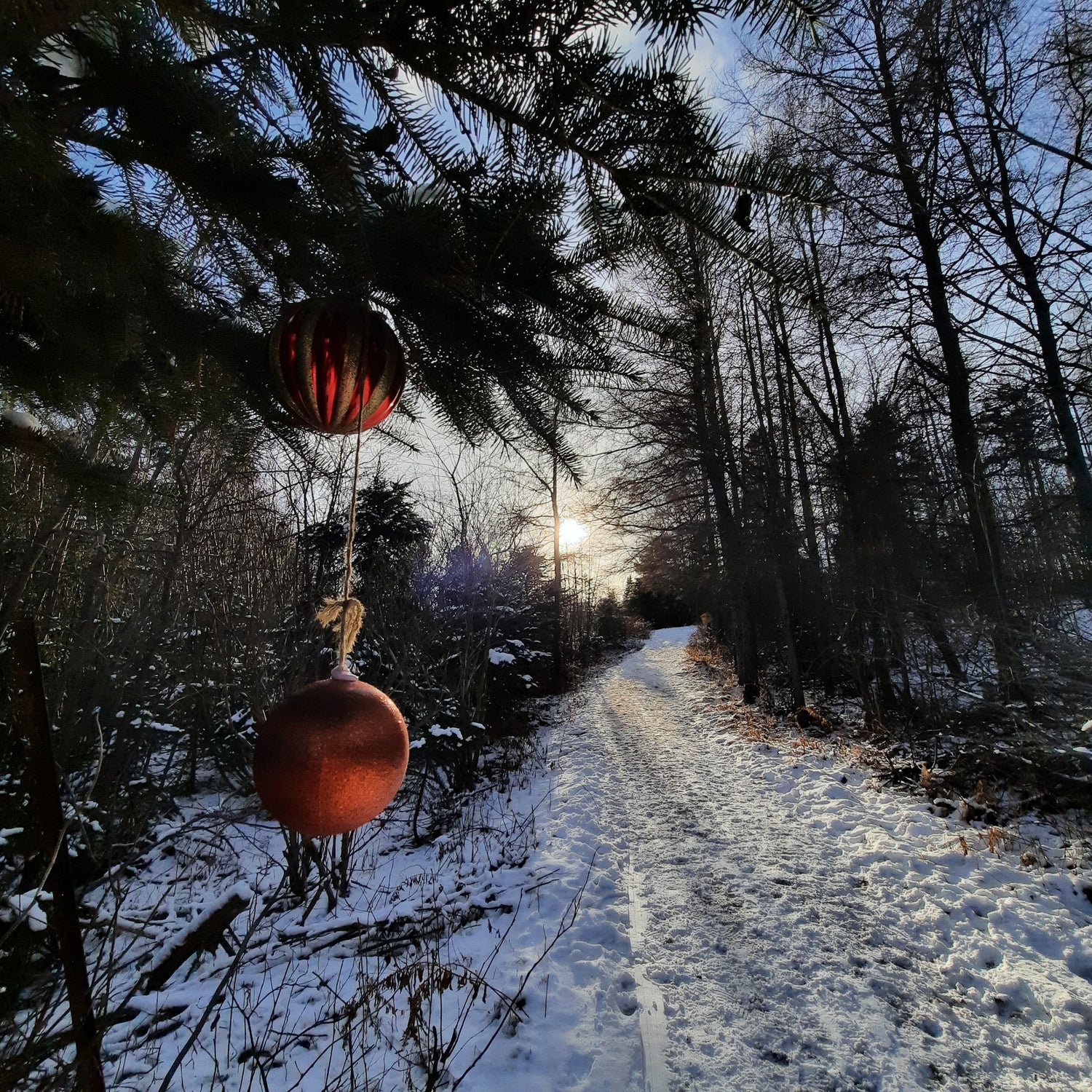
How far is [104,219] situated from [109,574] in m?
3.60

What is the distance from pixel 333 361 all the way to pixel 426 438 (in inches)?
23.0

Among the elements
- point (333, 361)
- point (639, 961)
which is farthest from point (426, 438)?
point (639, 961)

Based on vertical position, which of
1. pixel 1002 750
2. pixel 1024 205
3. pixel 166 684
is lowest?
pixel 1002 750

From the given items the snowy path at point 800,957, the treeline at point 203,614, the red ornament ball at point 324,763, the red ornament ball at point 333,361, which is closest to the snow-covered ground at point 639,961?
the snowy path at point 800,957

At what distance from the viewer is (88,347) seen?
915 mm

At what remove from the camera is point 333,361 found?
819 millimetres

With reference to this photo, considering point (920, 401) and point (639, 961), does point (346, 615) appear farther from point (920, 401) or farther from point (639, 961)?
point (920, 401)

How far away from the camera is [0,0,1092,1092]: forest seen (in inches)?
30.4

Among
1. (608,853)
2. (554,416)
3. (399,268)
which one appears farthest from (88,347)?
(608,853)

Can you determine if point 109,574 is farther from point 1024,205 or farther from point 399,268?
point 1024,205

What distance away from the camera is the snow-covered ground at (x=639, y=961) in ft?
8.56

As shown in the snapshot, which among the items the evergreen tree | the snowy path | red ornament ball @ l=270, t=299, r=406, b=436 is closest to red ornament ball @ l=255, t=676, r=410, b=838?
red ornament ball @ l=270, t=299, r=406, b=436

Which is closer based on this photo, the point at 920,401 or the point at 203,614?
the point at 203,614

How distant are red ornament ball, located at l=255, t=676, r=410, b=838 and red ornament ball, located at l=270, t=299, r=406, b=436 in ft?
1.33
